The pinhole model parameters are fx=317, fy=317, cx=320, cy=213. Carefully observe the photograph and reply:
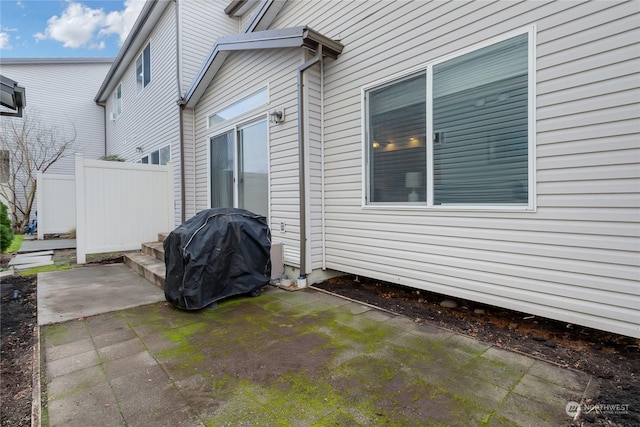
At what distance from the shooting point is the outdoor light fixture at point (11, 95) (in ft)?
14.6

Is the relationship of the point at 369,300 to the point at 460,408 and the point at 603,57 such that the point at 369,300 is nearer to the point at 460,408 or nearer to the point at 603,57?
the point at 460,408

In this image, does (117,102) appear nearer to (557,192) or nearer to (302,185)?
(302,185)

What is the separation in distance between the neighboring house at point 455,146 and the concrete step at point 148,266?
1.81 meters

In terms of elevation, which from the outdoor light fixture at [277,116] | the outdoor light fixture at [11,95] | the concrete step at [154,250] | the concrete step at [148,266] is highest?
the outdoor light fixture at [11,95]

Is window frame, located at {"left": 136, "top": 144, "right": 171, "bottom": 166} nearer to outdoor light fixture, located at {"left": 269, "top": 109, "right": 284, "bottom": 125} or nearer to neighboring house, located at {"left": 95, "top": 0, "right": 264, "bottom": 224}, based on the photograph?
neighboring house, located at {"left": 95, "top": 0, "right": 264, "bottom": 224}

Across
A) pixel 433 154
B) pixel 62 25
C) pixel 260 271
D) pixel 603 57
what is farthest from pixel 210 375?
pixel 62 25

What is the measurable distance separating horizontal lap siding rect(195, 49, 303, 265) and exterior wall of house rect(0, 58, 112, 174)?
12.4 m

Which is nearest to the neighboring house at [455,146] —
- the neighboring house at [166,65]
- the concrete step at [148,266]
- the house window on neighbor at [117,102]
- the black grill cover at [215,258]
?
the black grill cover at [215,258]

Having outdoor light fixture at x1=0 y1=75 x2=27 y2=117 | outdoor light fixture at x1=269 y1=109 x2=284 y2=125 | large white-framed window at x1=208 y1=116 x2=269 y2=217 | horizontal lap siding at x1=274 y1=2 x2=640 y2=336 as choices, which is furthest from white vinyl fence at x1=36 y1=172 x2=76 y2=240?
horizontal lap siding at x1=274 y1=2 x2=640 y2=336

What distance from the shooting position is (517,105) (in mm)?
2857

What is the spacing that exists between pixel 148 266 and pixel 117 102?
10710 millimetres

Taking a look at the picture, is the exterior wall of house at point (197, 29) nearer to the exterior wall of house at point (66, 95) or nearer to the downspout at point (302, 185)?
the downspout at point (302, 185)

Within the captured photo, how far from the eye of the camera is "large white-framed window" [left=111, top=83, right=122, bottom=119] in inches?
485

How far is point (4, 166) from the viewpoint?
1247 cm
